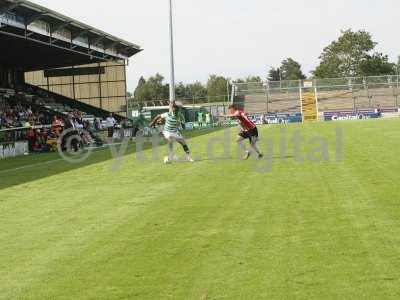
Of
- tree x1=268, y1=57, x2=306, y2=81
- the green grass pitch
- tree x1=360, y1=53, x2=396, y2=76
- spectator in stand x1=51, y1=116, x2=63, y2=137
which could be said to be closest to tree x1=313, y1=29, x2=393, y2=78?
tree x1=360, y1=53, x2=396, y2=76

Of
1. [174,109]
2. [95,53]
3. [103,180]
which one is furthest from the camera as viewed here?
[95,53]

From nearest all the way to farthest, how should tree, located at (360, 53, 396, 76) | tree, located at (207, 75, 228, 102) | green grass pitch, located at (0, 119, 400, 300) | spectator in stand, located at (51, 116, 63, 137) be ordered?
1. green grass pitch, located at (0, 119, 400, 300)
2. spectator in stand, located at (51, 116, 63, 137)
3. tree, located at (360, 53, 396, 76)
4. tree, located at (207, 75, 228, 102)

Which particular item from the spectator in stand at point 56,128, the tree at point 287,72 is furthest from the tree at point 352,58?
the spectator in stand at point 56,128

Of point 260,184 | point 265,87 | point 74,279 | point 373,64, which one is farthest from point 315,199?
point 373,64

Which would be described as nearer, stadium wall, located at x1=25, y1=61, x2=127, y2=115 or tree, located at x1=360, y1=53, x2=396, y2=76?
stadium wall, located at x1=25, y1=61, x2=127, y2=115

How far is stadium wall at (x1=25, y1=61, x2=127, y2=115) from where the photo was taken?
57.8 metres

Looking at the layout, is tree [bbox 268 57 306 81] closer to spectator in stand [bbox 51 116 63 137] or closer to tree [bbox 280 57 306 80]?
tree [bbox 280 57 306 80]

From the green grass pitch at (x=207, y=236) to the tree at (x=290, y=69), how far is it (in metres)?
156

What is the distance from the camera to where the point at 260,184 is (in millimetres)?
14539

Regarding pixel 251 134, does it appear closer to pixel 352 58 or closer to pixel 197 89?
pixel 352 58

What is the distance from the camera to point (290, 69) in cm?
17775

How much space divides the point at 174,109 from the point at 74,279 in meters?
15.4

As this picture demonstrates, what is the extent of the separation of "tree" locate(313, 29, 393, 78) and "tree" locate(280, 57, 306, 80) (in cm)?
5453

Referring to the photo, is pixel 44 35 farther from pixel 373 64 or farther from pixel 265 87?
pixel 373 64
